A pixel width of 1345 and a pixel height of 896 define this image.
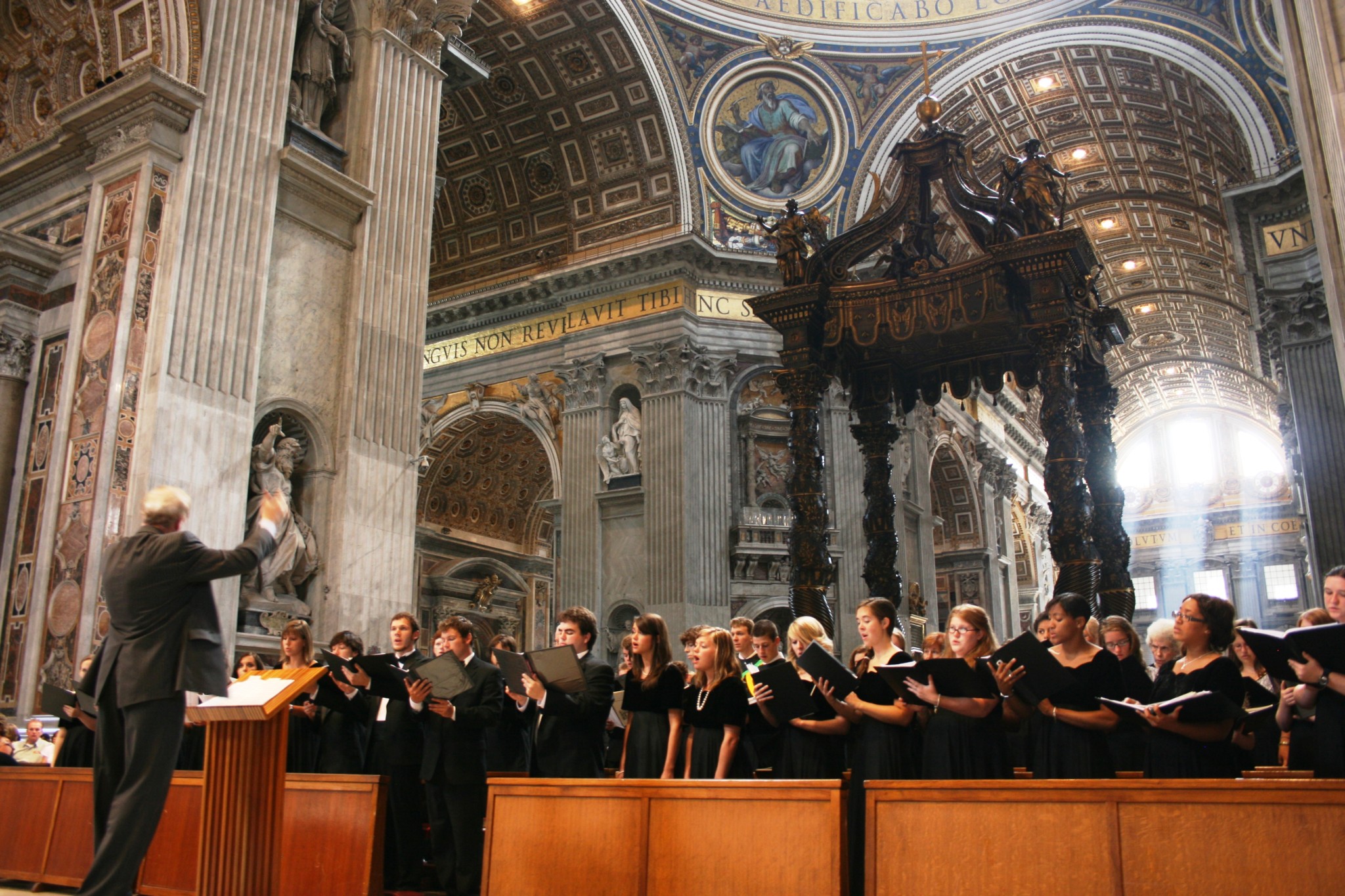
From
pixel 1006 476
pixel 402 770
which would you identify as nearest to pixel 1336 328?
pixel 402 770

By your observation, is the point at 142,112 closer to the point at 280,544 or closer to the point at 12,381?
the point at 12,381

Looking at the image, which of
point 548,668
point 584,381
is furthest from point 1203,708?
point 584,381

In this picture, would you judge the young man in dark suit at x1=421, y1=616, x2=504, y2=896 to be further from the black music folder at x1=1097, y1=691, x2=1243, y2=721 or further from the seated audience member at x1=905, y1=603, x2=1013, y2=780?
the black music folder at x1=1097, y1=691, x2=1243, y2=721

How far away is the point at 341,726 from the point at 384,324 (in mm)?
3973

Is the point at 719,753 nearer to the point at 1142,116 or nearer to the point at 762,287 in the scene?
the point at 762,287

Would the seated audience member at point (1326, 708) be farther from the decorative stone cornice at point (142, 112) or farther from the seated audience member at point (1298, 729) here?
the decorative stone cornice at point (142, 112)

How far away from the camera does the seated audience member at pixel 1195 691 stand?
409cm

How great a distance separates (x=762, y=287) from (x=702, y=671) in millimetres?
13737

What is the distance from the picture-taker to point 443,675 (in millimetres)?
5402

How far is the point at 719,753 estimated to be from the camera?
5.00 meters

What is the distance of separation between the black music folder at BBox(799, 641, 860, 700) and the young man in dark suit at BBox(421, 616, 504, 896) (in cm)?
174

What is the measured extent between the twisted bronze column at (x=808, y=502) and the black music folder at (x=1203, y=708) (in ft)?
14.6

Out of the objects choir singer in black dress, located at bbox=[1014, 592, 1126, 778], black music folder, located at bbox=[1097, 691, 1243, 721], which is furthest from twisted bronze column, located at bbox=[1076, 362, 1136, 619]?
black music folder, located at bbox=[1097, 691, 1243, 721]

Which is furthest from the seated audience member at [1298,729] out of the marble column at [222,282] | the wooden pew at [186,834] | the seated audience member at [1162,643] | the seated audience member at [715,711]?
the marble column at [222,282]
